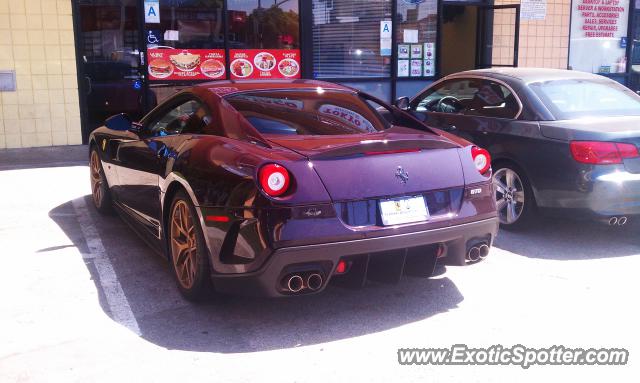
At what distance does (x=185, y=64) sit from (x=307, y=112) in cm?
684

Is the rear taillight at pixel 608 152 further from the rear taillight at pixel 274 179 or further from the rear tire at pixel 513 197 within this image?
the rear taillight at pixel 274 179

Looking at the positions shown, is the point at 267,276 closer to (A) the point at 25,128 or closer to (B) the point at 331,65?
(A) the point at 25,128

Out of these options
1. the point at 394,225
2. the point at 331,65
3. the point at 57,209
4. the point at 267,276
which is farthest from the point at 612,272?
the point at 331,65

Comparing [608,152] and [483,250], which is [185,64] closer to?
[608,152]

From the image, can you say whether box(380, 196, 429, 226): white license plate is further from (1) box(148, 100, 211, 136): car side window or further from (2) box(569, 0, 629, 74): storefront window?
(2) box(569, 0, 629, 74): storefront window

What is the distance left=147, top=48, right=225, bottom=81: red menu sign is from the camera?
10.9 m

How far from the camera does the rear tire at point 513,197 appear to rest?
6.06 m

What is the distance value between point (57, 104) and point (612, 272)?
8442 millimetres

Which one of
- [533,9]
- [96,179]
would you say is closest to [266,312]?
[96,179]

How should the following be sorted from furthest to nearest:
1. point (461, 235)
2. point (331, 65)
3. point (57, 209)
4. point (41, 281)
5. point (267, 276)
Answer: point (331, 65) → point (57, 209) → point (41, 281) → point (461, 235) → point (267, 276)

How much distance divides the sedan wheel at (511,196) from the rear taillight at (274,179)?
3016 millimetres

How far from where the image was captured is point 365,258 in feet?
12.7

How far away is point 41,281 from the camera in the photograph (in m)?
4.89

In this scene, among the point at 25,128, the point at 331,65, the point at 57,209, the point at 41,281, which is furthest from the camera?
the point at 331,65
